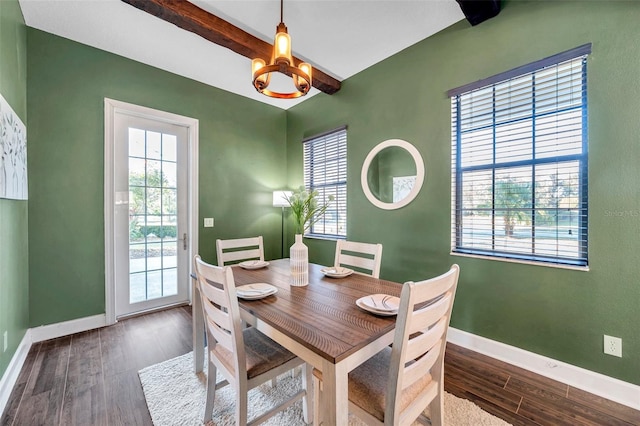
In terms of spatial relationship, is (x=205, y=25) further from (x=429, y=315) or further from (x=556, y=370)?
(x=556, y=370)

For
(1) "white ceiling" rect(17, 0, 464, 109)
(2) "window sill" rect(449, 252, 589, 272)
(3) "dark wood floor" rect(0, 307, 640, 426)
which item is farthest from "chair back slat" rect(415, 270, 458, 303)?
(1) "white ceiling" rect(17, 0, 464, 109)

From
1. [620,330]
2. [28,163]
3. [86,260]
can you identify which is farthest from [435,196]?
[28,163]

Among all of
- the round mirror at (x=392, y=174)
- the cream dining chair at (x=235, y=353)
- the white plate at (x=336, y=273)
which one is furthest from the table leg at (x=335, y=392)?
the round mirror at (x=392, y=174)

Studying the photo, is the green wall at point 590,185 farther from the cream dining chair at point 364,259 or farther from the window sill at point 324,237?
the cream dining chair at point 364,259

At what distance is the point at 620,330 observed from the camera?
1.67 meters

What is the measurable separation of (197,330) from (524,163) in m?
2.72

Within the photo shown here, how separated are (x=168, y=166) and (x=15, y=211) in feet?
4.62

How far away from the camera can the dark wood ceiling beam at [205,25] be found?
78.8 inches

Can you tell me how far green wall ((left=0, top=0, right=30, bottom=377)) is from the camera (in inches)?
68.5

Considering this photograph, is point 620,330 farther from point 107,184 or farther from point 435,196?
point 107,184

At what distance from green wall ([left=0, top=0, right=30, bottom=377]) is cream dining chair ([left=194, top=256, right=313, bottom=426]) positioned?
1.47 metres

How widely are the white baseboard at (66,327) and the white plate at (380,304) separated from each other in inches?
112

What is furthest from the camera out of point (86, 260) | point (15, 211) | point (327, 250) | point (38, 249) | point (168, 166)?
point (327, 250)

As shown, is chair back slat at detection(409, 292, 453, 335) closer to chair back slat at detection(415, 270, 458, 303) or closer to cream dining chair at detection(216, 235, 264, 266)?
chair back slat at detection(415, 270, 458, 303)
